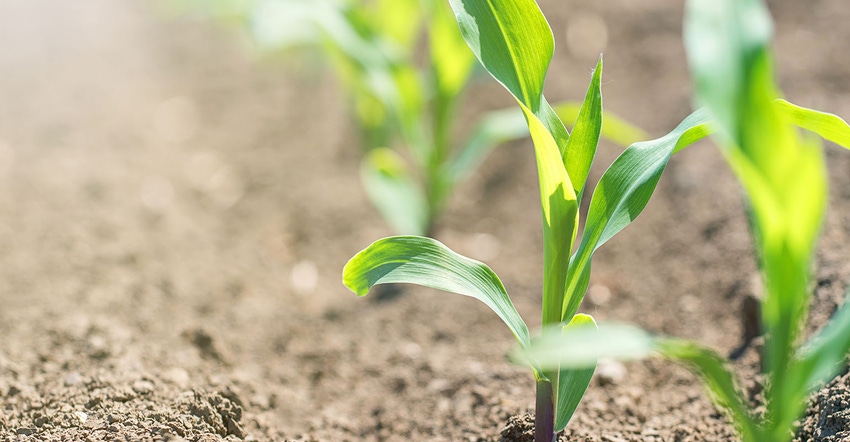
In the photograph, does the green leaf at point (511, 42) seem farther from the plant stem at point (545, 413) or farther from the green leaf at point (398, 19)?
the green leaf at point (398, 19)

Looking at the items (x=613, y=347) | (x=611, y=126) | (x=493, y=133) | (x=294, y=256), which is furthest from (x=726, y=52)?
(x=294, y=256)

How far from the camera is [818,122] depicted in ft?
3.52

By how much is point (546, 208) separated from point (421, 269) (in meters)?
0.21

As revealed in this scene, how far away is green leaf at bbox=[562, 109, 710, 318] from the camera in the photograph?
106cm

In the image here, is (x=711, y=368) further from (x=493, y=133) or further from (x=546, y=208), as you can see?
(x=493, y=133)

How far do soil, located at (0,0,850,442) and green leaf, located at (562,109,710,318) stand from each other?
34 centimetres

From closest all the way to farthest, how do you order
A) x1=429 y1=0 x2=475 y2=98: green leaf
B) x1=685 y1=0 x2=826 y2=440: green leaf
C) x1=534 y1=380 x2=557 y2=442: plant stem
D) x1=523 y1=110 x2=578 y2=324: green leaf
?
x1=685 y1=0 x2=826 y2=440: green leaf
x1=523 y1=110 x2=578 y2=324: green leaf
x1=534 y1=380 x2=557 y2=442: plant stem
x1=429 y1=0 x2=475 y2=98: green leaf

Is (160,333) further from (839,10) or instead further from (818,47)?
(839,10)

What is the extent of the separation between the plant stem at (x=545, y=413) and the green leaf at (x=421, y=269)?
0.26ft

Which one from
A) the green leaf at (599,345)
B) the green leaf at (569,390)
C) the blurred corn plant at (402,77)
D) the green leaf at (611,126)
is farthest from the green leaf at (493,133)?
the green leaf at (599,345)

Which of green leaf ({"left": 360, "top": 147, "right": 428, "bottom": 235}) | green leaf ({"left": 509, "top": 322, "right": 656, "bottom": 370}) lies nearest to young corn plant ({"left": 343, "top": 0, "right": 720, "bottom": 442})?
green leaf ({"left": 509, "top": 322, "right": 656, "bottom": 370})

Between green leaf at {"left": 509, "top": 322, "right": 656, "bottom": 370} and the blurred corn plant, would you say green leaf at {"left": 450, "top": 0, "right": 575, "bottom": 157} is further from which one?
the blurred corn plant

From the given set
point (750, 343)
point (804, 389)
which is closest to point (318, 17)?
point (750, 343)

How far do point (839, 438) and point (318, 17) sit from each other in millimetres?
1530
